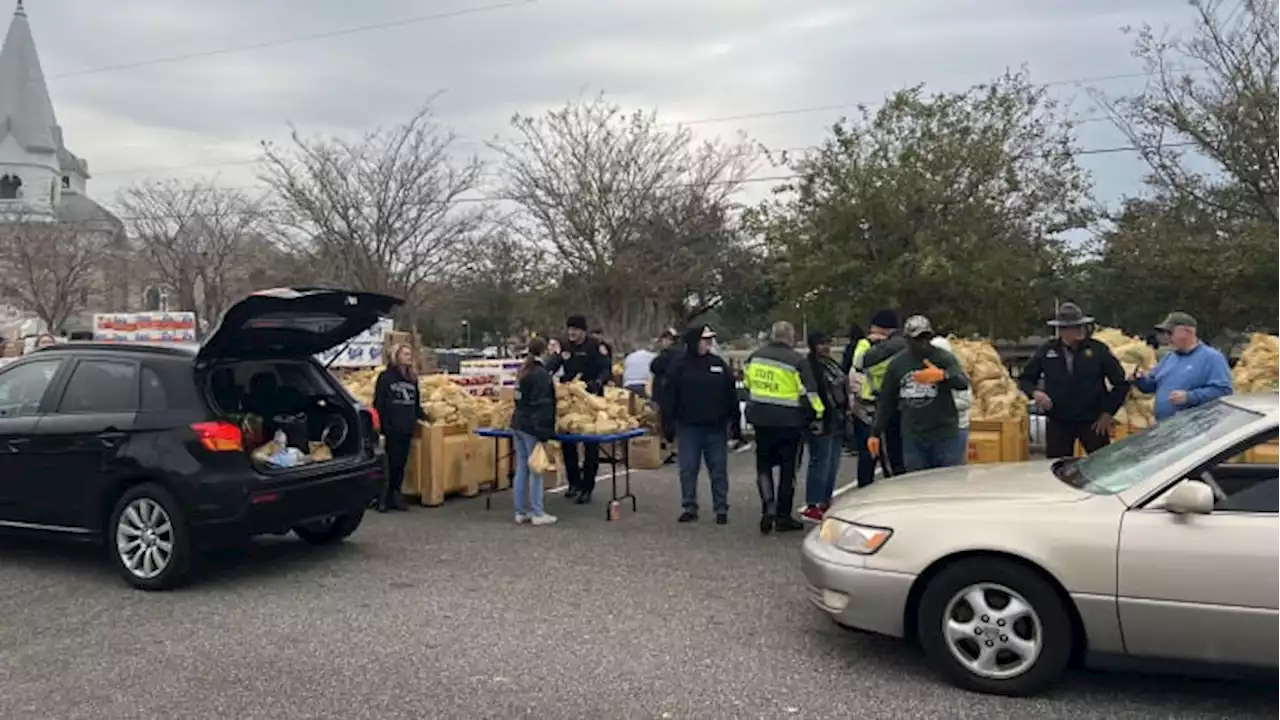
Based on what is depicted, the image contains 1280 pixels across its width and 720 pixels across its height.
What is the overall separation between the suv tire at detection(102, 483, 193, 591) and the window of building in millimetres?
67394

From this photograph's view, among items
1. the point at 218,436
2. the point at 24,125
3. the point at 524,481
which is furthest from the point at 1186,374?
the point at 24,125

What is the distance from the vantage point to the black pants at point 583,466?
989cm

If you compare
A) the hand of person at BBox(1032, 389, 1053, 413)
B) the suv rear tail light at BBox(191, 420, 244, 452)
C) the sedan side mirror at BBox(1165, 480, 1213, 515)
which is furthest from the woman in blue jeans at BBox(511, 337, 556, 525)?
the sedan side mirror at BBox(1165, 480, 1213, 515)

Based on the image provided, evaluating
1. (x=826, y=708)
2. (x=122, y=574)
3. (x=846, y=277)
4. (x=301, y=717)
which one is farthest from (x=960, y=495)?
(x=846, y=277)

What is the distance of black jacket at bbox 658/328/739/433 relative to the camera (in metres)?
8.36

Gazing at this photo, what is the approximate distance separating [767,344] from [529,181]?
18905 millimetres

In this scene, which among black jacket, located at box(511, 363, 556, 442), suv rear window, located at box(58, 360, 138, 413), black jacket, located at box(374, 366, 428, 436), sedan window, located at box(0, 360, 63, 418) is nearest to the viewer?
suv rear window, located at box(58, 360, 138, 413)

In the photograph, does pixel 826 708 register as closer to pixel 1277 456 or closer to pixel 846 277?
pixel 1277 456

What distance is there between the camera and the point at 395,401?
9.05 meters

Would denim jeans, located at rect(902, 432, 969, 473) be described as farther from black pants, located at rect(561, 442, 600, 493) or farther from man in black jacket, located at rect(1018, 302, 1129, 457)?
black pants, located at rect(561, 442, 600, 493)

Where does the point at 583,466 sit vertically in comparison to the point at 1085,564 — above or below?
below

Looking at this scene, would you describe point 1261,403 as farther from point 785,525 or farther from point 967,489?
point 785,525

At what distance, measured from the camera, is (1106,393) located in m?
7.60

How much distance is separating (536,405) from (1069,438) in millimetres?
4193
